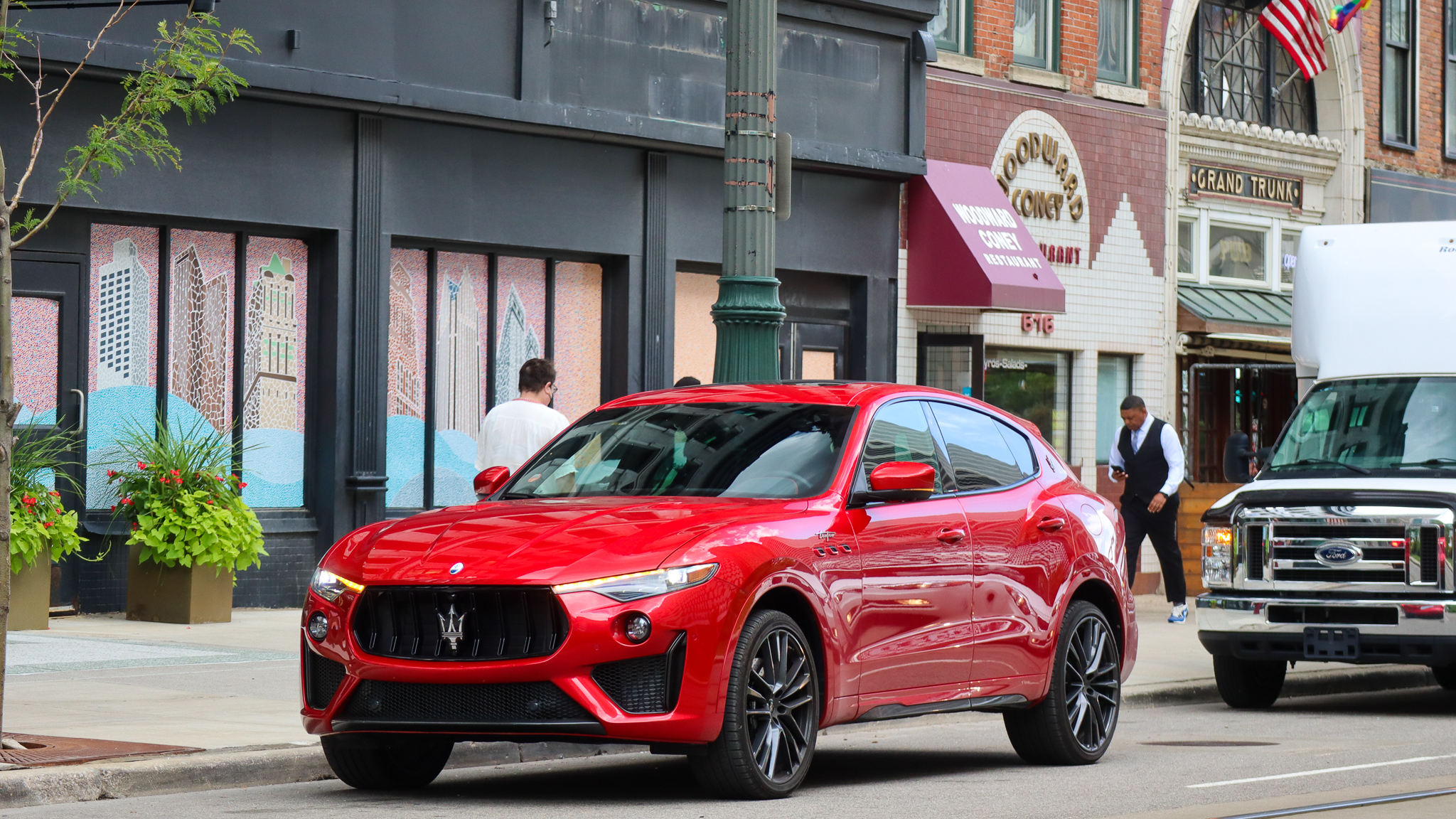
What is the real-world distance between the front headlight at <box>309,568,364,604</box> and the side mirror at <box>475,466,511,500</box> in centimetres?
124

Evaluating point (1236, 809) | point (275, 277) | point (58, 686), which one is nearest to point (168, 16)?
point (275, 277)

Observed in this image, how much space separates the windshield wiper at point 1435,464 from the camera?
12.6 metres

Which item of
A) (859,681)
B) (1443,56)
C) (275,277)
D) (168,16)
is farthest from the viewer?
(1443,56)

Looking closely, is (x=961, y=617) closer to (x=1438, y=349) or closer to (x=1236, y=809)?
(x=1236, y=809)

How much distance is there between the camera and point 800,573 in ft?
26.4

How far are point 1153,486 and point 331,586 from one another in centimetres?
1182

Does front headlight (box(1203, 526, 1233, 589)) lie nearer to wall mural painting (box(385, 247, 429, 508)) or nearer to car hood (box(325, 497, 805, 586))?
car hood (box(325, 497, 805, 586))

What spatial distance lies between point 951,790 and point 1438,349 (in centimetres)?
607

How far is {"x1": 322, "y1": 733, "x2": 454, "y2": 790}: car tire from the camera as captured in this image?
8.14 m

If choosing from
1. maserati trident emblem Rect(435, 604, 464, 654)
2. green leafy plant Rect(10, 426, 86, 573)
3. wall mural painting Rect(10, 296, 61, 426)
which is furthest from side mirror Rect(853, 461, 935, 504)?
wall mural painting Rect(10, 296, 61, 426)

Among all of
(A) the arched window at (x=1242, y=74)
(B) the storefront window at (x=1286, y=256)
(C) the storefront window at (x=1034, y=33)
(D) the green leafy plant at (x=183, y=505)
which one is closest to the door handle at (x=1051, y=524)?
(D) the green leafy plant at (x=183, y=505)

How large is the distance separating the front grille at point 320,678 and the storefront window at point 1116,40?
17.4 metres

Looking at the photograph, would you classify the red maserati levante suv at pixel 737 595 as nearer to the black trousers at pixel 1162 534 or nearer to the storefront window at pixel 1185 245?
the black trousers at pixel 1162 534

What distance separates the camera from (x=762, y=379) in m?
11.3
